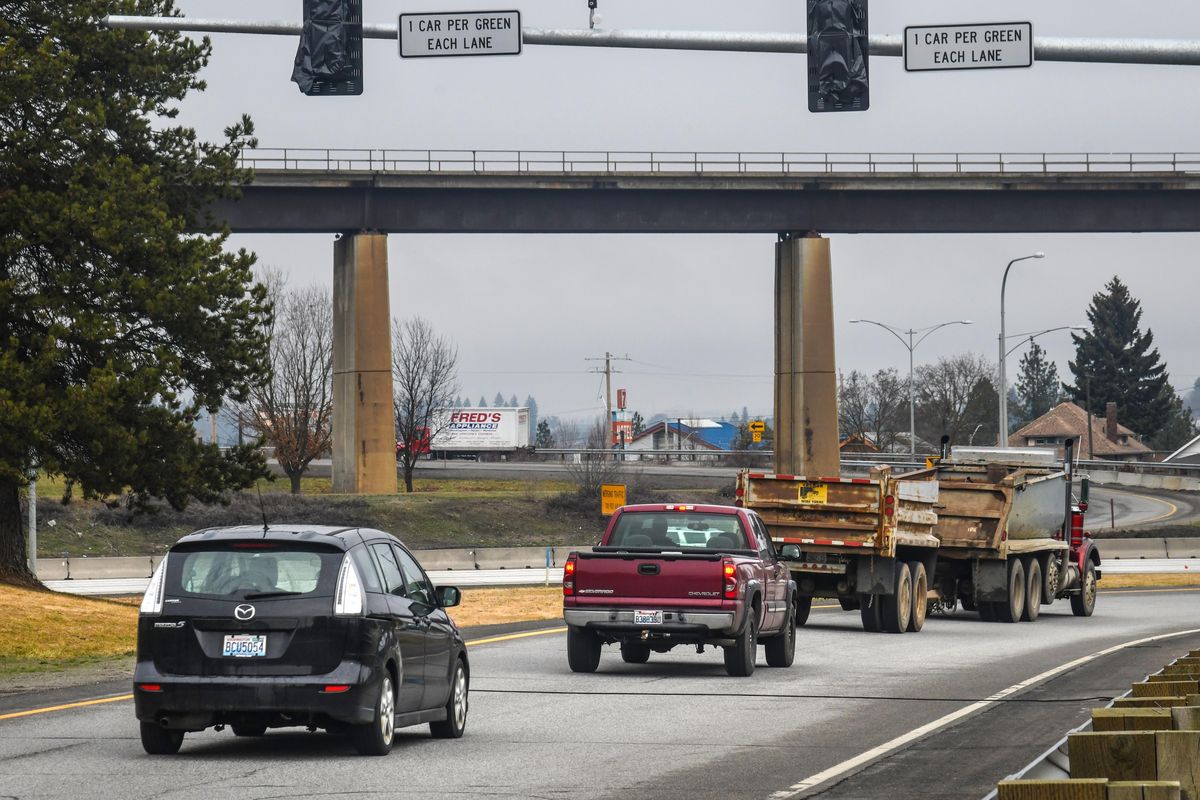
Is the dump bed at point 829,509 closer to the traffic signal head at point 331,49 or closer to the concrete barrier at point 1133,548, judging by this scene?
the traffic signal head at point 331,49

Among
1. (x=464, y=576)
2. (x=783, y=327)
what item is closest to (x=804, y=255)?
(x=783, y=327)

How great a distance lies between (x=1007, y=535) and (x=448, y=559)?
24398 millimetres

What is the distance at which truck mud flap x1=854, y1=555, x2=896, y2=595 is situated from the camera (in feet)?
88.7

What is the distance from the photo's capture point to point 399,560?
44.3ft

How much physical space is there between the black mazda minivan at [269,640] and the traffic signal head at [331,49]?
512 cm

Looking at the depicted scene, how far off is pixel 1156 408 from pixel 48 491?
103197 mm

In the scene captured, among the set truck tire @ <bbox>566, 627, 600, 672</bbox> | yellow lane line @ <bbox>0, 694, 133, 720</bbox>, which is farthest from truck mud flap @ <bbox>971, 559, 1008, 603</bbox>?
yellow lane line @ <bbox>0, 694, 133, 720</bbox>

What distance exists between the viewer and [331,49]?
52.3 ft

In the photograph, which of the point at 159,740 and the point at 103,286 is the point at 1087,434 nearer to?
the point at 103,286

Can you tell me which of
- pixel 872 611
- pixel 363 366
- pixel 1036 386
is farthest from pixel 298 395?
pixel 1036 386

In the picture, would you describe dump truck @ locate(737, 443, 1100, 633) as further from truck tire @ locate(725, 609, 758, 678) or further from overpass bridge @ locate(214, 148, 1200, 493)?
overpass bridge @ locate(214, 148, 1200, 493)

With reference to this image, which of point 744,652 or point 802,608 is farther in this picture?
point 802,608

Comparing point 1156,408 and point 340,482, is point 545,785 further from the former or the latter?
point 1156,408

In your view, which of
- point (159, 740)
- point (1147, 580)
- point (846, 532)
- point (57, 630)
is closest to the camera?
point (159, 740)
